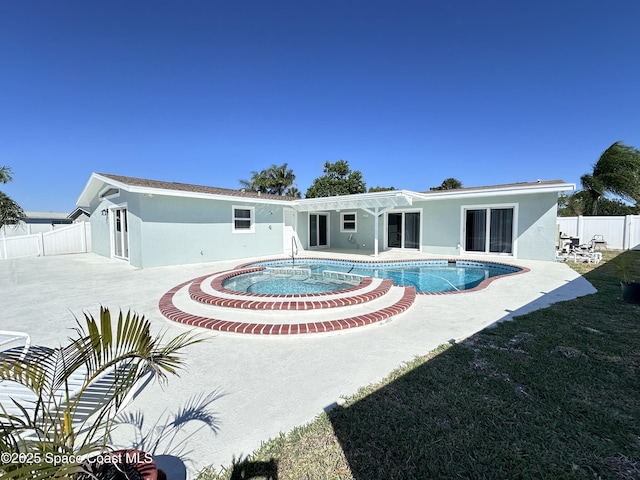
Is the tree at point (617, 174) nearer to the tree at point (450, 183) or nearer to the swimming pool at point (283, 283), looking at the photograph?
the swimming pool at point (283, 283)

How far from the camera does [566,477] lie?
79.3 inches

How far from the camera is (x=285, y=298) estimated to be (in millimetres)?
6531

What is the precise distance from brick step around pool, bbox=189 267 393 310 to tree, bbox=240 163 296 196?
97.4 ft

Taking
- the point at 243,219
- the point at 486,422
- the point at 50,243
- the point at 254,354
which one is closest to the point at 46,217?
the point at 50,243

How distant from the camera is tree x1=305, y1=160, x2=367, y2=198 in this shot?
37.8m

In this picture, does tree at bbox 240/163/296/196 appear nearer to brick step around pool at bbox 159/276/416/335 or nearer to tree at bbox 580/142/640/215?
tree at bbox 580/142/640/215

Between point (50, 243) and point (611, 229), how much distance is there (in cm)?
3396

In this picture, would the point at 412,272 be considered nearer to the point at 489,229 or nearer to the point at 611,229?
the point at 489,229

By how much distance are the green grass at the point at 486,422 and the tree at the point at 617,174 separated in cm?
2142

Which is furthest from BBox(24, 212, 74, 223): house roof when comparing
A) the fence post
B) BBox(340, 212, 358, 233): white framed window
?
the fence post

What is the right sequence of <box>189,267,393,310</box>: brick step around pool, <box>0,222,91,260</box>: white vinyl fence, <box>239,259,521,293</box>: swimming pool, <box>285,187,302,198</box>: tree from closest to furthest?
<box>189,267,393,310</box>: brick step around pool, <box>239,259,521,293</box>: swimming pool, <box>0,222,91,260</box>: white vinyl fence, <box>285,187,302,198</box>: tree

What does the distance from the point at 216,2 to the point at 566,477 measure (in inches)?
571

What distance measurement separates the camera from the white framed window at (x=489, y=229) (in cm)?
1376

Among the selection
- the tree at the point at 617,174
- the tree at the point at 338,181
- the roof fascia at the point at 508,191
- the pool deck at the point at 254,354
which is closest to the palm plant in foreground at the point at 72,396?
the pool deck at the point at 254,354
